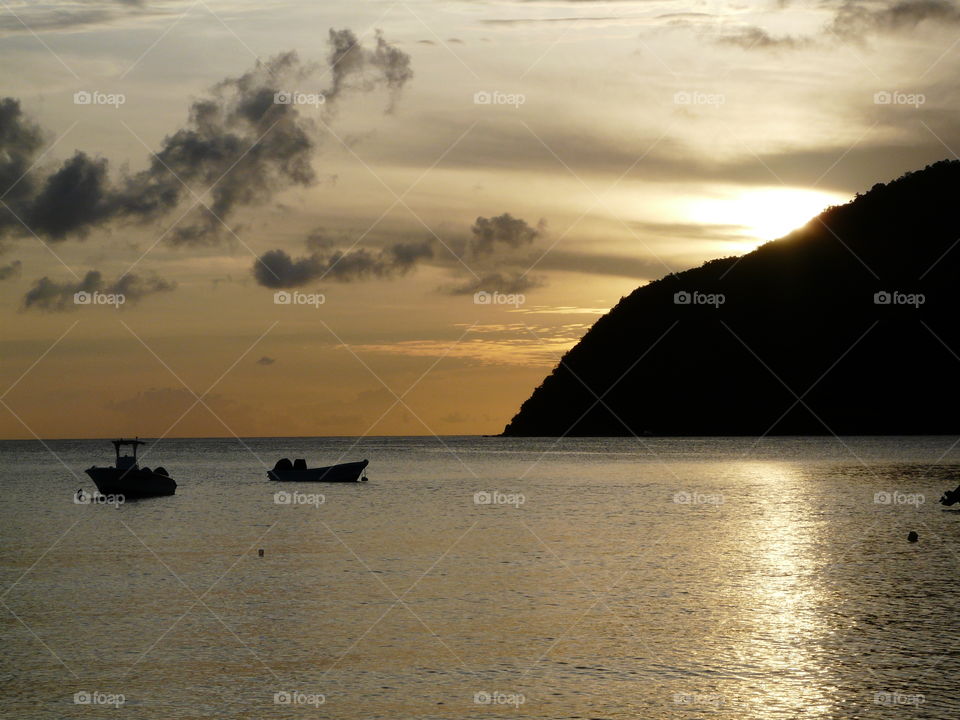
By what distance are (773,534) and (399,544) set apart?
975 inches

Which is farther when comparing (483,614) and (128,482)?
(128,482)

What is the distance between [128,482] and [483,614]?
6467 centimetres

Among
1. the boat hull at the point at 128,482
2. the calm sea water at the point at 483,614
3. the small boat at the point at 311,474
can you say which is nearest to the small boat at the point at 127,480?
the boat hull at the point at 128,482

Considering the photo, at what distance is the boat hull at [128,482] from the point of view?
90.4 metres

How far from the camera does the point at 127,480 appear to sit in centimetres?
9269

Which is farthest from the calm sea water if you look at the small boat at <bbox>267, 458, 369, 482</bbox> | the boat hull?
the small boat at <bbox>267, 458, 369, 482</bbox>

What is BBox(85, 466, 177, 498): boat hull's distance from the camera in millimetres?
90375

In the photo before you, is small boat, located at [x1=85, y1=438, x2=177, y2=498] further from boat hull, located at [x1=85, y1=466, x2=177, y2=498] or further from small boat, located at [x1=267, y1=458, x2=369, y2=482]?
small boat, located at [x1=267, y1=458, x2=369, y2=482]

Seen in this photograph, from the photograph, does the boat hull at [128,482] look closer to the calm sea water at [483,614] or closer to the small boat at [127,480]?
the small boat at [127,480]

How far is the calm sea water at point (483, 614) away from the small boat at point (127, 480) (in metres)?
8.88

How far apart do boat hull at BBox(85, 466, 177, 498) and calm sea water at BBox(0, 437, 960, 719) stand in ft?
29.1

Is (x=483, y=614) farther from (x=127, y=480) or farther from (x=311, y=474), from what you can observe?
(x=311, y=474)

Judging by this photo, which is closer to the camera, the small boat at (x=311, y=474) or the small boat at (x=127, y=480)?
the small boat at (x=127, y=480)

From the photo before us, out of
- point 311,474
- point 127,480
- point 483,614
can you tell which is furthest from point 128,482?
point 483,614
